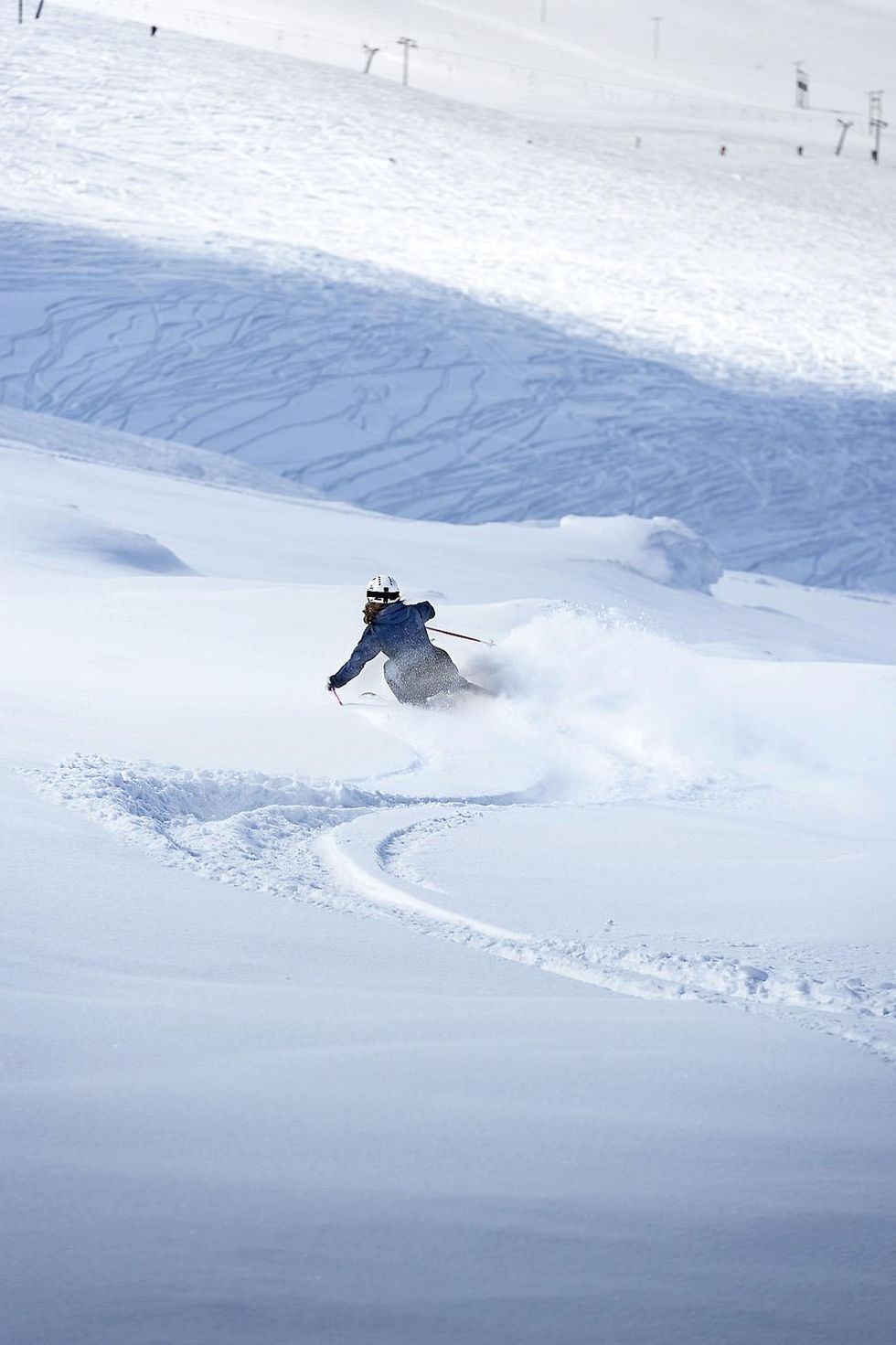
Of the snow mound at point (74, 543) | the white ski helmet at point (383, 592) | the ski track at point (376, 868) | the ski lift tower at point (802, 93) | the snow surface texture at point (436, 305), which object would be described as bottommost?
the snow mound at point (74, 543)

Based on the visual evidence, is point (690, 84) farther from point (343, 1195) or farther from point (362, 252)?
point (343, 1195)

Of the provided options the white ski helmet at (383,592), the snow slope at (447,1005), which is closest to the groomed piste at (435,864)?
the snow slope at (447,1005)

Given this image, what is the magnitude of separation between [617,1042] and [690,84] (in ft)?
183

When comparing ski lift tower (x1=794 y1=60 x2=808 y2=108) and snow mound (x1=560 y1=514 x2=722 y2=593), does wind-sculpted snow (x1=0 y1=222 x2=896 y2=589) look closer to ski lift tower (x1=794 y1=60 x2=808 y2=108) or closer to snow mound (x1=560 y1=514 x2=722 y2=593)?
snow mound (x1=560 y1=514 x2=722 y2=593)

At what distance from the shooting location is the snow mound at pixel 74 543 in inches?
397

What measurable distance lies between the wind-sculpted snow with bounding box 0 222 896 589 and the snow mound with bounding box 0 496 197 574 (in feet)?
17.4

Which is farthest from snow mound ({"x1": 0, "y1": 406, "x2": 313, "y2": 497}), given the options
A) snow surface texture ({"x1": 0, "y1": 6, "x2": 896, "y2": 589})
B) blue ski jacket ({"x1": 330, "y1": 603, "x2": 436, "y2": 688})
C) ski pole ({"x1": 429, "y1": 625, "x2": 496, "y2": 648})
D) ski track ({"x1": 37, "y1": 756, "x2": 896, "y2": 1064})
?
ski track ({"x1": 37, "y1": 756, "x2": 896, "y2": 1064})

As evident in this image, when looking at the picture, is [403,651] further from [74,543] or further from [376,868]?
[74,543]

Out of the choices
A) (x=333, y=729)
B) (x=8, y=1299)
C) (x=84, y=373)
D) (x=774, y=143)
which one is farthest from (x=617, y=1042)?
(x=774, y=143)

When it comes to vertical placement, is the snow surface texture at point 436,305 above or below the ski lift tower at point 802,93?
below

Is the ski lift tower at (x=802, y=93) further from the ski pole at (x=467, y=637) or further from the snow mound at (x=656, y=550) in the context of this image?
the ski pole at (x=467, y=637)

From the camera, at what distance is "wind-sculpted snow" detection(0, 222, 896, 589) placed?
58.7 feet

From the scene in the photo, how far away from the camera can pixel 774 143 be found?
3731cm

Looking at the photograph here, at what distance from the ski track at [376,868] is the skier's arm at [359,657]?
1374mm
